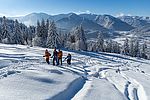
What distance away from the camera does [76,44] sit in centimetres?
10538

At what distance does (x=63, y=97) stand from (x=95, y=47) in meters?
108

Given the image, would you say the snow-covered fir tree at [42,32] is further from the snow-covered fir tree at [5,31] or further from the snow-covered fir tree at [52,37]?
the snow-covered fir tree at [5,31]

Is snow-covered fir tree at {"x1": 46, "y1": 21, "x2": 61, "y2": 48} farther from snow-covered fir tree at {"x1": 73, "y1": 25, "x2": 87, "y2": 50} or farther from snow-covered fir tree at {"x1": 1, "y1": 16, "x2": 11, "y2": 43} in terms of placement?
snow-covered fir tree at {"x1": 1, "y1": 16, "x2": 11, "y2": 43}

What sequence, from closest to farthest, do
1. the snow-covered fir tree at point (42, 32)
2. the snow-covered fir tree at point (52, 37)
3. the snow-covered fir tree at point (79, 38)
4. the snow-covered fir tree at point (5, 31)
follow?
the snow-covered fir tree at point (52, 37), the snow-covered fir tree at point (5, 31), the snow-covered fir tree at point (42, 32), the snow-covered fir tree at point (79, 38)

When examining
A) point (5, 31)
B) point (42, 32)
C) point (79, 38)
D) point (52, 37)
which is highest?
point (5, 31)

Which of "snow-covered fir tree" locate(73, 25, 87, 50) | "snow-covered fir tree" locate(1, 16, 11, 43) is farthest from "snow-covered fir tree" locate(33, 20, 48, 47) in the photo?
"snow-covered fir tree" locate(73, 25, 87, 50)

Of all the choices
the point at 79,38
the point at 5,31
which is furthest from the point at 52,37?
the point at 5,31

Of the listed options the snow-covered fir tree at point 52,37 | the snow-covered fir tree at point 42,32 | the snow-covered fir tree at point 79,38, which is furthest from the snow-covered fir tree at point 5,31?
the snow-covered fir tree at point 79,38

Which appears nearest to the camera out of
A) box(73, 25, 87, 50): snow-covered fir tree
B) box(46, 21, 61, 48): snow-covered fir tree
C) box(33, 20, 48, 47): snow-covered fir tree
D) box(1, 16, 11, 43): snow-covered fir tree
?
box(46, 21, 61, 48): snow-covered fir tree

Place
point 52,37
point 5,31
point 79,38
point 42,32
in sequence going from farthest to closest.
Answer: point 79,38
point 42,32
point 5,31
point 52,37

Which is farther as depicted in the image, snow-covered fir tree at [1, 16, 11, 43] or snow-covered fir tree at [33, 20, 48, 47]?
snow-covered fir tree at [33, 20, 48, 47]

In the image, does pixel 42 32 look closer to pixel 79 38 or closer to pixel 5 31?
pixel 5 31

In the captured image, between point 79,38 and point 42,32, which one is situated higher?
point 42,32

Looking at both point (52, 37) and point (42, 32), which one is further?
point (42, 32)
